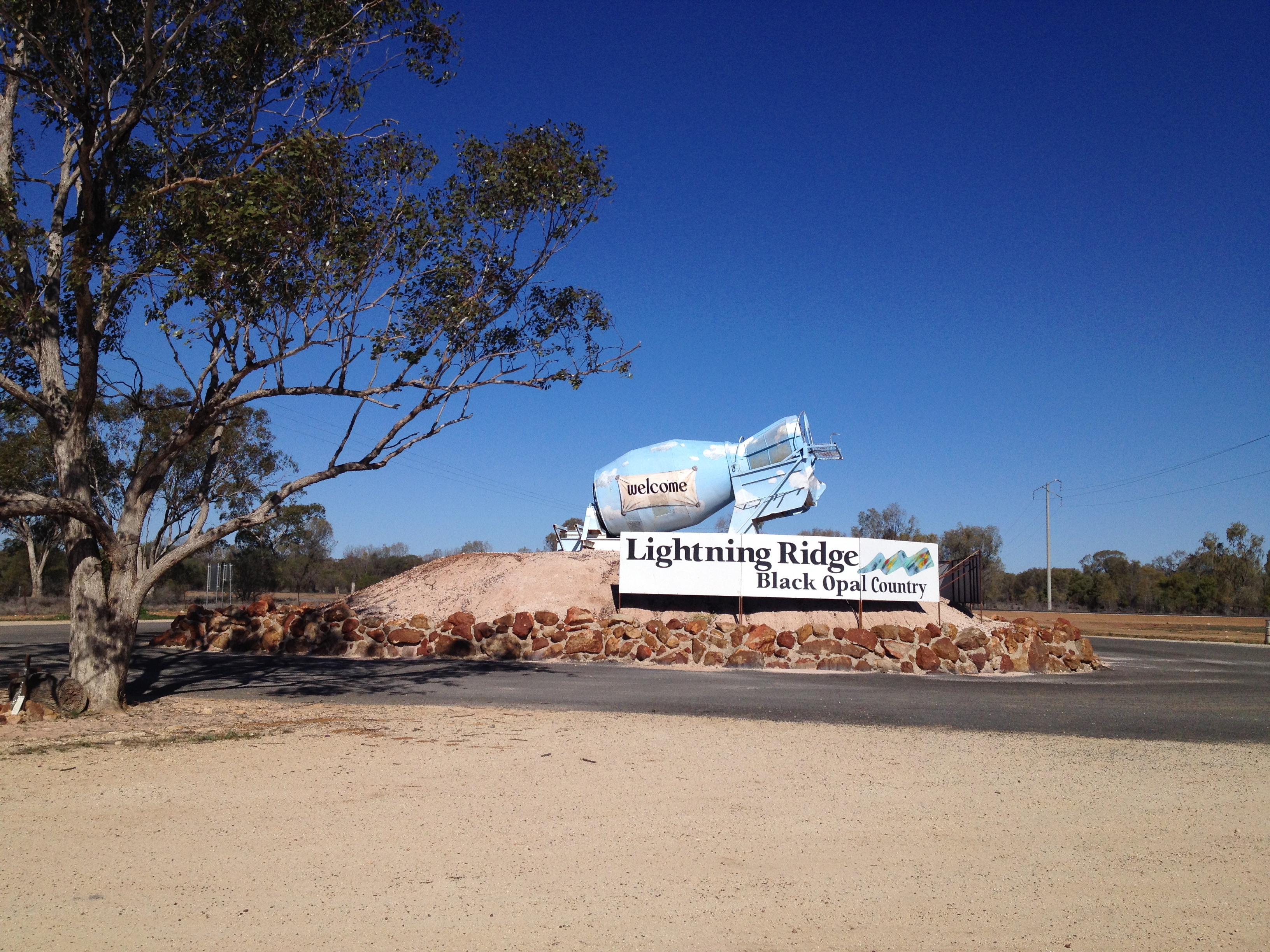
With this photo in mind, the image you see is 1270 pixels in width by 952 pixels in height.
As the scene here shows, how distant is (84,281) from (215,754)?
620 cm

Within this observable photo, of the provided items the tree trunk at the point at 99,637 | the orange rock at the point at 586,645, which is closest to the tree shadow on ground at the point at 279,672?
the orange rock at the point at 586,645

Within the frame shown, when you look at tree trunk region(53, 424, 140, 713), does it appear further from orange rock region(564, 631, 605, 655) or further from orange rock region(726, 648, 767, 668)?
orange rock region(726, 648, 767, 668)

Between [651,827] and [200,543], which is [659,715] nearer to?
[651,827]

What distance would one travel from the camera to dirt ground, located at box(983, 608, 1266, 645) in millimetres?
37812

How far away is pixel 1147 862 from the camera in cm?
625

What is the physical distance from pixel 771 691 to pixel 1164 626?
3909cm

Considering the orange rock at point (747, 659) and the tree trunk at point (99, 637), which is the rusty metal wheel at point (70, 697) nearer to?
the tree trunk at point (99, 637)

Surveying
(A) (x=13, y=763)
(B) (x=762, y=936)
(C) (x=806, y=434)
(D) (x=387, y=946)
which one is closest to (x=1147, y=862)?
(B) (x=762, y=936)

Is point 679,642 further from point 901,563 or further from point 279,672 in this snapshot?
point 279,672

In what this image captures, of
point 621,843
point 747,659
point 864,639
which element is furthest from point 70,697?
point 864,639

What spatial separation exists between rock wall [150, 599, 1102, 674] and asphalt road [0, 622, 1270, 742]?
0.88 m

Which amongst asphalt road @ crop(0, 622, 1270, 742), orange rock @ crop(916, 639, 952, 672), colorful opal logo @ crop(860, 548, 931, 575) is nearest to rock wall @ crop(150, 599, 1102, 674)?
orange rock @ crop(916, 639, 952, 672)

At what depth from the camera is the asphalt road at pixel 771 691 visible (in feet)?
41.7

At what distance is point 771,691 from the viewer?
1552 cm
